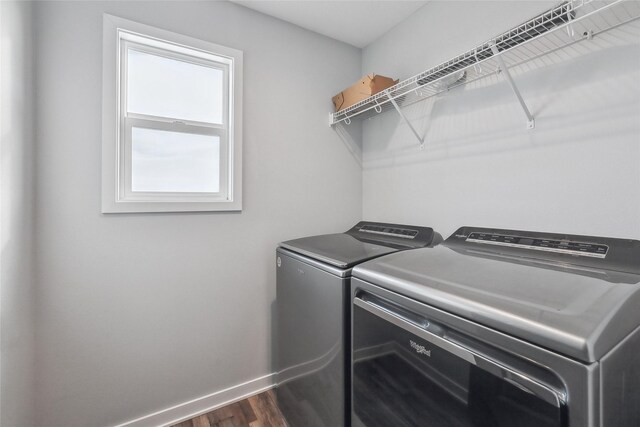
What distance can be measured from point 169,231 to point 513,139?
187 centimetres

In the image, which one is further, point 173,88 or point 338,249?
point 173,88

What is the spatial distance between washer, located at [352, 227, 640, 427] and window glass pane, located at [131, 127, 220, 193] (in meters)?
1.18

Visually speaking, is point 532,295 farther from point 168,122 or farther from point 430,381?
→ point 168,122

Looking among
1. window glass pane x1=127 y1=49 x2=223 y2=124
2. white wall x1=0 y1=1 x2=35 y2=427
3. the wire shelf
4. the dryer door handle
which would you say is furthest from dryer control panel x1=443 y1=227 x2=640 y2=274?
white wall x1=0 y1=1 x2=35 y2=427

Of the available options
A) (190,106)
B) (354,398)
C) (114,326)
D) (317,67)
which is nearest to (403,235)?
(354,398)

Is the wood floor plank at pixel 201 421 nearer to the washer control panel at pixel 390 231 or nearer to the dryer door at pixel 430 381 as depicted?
the dryer door at pixel 430 381

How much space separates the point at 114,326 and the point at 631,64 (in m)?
2.52

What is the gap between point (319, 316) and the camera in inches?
51.1

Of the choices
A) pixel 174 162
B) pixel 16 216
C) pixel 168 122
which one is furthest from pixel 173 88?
pixel 16 216

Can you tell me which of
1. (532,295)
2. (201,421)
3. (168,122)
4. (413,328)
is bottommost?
(201,421)

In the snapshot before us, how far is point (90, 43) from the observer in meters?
1.37

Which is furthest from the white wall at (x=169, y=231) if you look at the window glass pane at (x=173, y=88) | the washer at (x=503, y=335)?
the washer at (x=503, y=335)

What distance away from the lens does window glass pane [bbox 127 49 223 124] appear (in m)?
1.55

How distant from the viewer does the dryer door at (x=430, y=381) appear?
0.61 m
